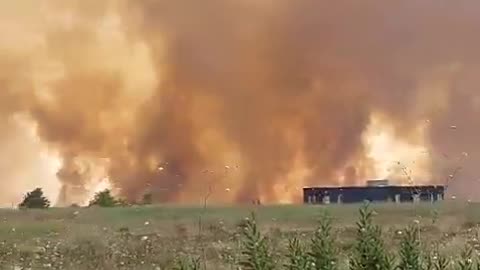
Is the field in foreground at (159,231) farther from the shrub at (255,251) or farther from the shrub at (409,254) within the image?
the shrub at (255,251)

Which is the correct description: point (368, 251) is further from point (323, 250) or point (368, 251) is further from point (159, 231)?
point (159, 231)

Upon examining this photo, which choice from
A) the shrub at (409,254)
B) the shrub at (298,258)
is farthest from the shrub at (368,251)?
the shrub at (298,258)

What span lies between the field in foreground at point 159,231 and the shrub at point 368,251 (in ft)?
32.2

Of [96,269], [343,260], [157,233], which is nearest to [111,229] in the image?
[157,233]

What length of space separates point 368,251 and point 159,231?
18702 mm

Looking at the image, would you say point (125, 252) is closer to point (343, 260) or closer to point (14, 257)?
point (14, 257)

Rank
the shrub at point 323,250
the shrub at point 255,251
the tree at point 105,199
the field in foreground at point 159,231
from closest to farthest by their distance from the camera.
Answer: the shrub at point 255,251, the shrub at point 323,250, the field in foreground at point 159,231, the tree at point 105,199

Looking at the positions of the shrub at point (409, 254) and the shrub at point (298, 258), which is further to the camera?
the shrub at point (409, 254)

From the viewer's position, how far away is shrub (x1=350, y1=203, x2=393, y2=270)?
16.0ft

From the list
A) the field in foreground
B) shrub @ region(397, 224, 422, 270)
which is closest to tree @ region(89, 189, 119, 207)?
the field in foreground

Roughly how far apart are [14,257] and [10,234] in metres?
3.83

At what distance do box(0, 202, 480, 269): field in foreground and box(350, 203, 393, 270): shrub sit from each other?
9.80 metres

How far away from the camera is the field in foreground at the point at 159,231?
714 inches

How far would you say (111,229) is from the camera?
77.8 feet
